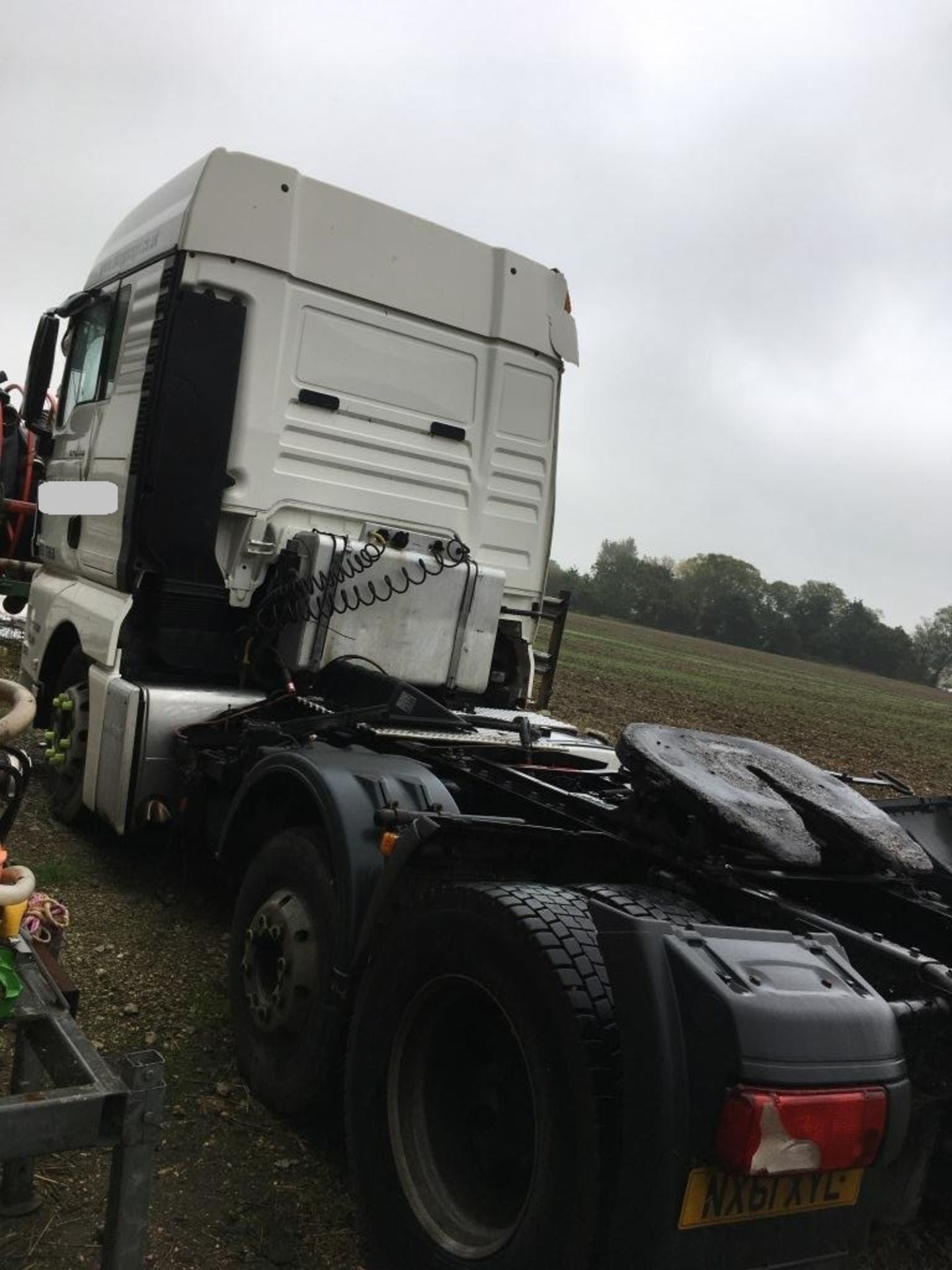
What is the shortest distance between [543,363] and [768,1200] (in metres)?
4.58

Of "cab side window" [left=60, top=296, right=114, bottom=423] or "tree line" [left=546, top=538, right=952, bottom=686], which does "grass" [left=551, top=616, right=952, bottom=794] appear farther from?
"tree line" [left=546, top=538, right=952, bottom=686]

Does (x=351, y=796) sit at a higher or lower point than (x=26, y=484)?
lower

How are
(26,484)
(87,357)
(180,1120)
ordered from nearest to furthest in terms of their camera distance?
1. (180,1120)
2. (87,357)
3. (26,484)

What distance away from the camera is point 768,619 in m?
77.8

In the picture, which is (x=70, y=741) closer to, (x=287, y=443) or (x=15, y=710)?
(x=287, y=443)

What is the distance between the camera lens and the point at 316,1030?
293 centimetres

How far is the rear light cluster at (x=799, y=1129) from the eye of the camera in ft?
5.70

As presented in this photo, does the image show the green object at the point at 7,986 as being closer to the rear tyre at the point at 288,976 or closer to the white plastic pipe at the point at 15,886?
the white plastic pipe at the point at 15,886

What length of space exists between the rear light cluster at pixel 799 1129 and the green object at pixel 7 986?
1310 mm

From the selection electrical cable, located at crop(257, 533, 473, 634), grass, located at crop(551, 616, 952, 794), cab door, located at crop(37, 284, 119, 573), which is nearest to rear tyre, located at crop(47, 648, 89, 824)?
cab door, located at crop(37, 284, 119, 573)

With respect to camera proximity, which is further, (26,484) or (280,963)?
(26,484)

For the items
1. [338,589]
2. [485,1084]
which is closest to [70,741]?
[338,589]

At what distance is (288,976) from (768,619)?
7774cm

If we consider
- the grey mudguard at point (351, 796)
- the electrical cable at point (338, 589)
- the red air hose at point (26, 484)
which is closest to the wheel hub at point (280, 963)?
the grey mudguard at point (351, 796)
